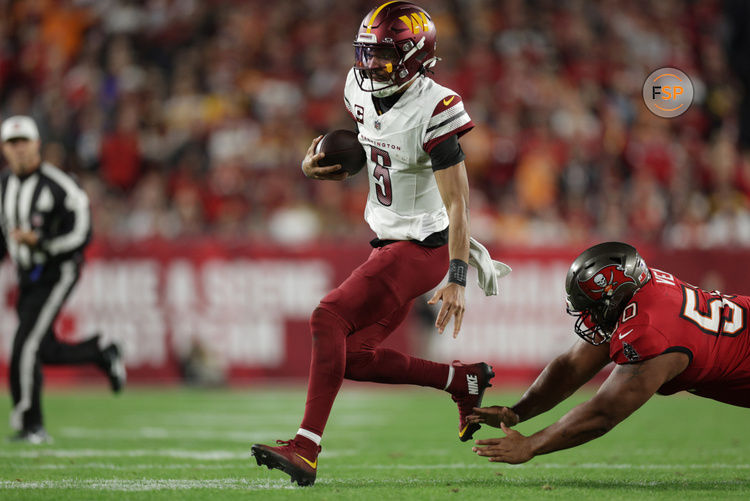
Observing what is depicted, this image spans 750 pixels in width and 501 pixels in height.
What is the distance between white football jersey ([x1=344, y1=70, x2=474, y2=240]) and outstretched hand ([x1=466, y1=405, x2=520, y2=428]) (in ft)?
2.58

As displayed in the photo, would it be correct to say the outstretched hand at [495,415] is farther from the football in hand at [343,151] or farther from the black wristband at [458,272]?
the football in hand at [343,151]

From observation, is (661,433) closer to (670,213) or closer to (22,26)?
(670,213)

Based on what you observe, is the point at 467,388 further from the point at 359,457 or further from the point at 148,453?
the point at 148,453

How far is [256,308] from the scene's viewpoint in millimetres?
9992

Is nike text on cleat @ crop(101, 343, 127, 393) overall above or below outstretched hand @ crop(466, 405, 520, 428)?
below

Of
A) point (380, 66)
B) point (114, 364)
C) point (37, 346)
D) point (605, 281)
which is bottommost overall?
point (114, 364)

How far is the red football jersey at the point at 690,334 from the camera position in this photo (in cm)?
391

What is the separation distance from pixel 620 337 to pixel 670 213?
7046 mm

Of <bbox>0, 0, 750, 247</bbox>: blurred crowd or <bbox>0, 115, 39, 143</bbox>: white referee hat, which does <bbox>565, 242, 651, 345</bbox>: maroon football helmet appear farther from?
<bbox>0, 0, 750, 247</bbox>: blurred crowd

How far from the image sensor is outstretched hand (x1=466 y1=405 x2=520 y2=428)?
4379mm

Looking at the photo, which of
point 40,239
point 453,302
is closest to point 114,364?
point 40,239

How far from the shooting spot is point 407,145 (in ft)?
13.7

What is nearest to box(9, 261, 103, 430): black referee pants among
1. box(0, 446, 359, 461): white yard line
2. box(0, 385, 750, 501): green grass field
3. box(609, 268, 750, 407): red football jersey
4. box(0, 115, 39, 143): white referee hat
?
box(0, 385, 750, 501): green grass field

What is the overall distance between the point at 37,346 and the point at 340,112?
20.3 feet
